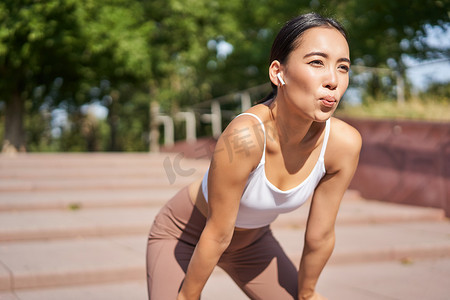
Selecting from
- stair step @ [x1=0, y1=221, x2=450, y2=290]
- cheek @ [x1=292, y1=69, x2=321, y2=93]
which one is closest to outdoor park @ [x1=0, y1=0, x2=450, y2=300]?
stair step @ [x1=0, y1=221, x2=450, y2=290]

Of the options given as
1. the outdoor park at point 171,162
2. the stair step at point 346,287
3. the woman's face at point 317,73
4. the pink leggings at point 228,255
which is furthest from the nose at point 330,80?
the stair step at point 346,287

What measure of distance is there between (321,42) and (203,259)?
0.84 meters

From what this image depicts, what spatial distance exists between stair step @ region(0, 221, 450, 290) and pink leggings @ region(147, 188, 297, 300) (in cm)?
218

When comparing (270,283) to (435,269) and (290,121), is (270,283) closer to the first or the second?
(290,121)

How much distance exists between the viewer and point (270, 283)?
2232 millimetres

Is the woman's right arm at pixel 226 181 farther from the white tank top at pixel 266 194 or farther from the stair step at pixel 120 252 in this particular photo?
the stair step at pixel 120 252

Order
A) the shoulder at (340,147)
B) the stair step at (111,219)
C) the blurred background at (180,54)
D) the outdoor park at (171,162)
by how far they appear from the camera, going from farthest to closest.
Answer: the blurred background at (180,54), the stair step at (111,219), the outdoor park at (171,162), the shoulder at (340,147)

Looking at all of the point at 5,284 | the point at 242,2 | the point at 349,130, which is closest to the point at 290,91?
the point at 349,130

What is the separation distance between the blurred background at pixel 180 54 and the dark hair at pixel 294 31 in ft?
24.3

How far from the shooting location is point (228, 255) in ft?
7.47

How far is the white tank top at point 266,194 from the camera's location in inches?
74.7

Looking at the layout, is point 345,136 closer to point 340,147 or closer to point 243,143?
point 340,147

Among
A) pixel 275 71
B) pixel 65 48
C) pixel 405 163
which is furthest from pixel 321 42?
pixel 65 48

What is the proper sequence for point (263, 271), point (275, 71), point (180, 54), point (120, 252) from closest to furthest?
point (275, 71) < point (263, 271) < point (120, 252) < point (180, 54)
